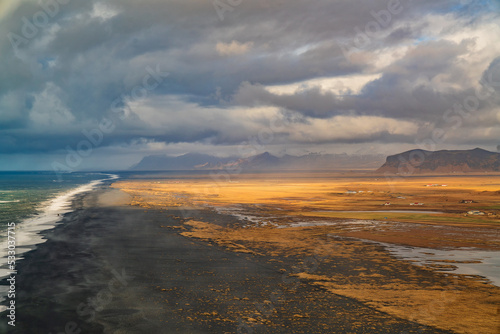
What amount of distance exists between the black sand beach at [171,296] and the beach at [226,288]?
6cm

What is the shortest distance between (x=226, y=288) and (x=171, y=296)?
11.3ft

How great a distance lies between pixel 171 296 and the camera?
68.4 feet

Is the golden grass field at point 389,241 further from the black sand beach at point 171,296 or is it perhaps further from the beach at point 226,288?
the black sand beach at point 171,296

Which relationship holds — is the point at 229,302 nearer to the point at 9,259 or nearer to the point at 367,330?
the point at 367,330

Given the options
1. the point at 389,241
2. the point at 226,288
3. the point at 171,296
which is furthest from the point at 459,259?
the point at 171,296

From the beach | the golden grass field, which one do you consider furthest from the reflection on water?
the beach

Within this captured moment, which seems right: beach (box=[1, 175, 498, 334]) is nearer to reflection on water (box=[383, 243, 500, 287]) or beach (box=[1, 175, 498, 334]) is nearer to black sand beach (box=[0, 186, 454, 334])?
black sand beach (box=[0, 186, 454, 334])

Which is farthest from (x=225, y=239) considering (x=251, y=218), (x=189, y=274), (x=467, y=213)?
(x=467, y=213)

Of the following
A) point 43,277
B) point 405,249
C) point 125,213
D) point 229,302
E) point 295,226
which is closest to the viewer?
point 229,302

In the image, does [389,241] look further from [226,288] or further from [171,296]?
[171,296]

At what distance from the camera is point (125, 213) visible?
62406mm

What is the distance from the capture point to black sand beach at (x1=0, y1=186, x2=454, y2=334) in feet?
55.6

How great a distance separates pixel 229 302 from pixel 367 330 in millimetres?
7329

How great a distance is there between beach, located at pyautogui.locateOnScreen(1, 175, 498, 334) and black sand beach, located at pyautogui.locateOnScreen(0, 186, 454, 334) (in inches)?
2.4
